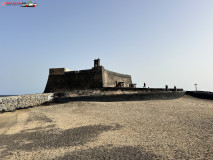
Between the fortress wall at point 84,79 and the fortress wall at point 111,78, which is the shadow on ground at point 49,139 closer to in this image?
the fortress wall at point 84,79

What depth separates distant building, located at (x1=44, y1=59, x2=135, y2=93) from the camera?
66.7 ft

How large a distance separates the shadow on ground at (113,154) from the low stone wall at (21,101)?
34.6ft

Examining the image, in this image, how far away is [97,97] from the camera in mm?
14312

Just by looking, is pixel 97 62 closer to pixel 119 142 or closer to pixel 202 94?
pixel 202 94

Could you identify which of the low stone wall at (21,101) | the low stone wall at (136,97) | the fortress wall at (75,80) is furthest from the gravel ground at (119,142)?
the fortress wall at (75,80)

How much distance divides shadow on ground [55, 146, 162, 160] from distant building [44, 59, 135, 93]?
1554cm

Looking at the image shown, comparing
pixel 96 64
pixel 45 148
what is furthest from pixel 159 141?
pixel 96 64

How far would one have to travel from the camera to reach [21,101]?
42.9ft

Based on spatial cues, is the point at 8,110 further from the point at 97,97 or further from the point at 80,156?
the point at 80,156

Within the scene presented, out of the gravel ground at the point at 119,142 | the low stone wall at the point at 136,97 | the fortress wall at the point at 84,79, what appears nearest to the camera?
the gravel ground at the point at 119,142

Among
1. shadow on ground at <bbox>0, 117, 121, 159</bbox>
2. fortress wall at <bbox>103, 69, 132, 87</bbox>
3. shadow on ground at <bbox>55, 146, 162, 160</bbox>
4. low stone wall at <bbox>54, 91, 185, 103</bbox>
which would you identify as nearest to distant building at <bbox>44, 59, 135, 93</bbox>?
fortress wall at <bbox>103, 69, 132, 87</bbox>

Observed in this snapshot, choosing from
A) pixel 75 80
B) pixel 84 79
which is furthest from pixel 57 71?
pixel 84 79

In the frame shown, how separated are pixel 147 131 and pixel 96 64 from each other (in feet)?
56.0

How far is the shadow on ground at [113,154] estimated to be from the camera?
143 inches
